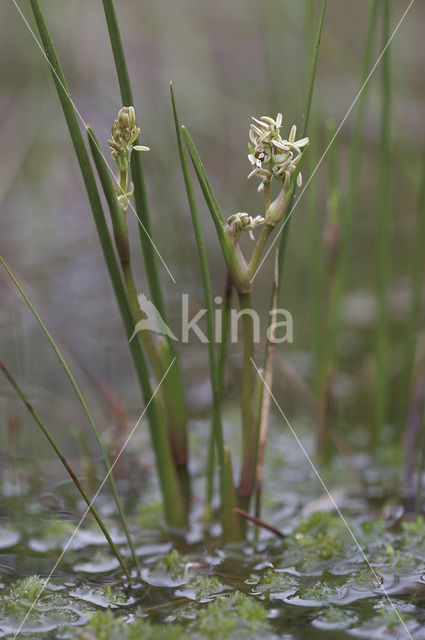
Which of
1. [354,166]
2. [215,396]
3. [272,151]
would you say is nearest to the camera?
[272,151]

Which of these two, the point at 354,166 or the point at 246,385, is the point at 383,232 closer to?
the point at 354,166

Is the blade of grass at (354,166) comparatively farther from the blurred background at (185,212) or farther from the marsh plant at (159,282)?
the marsh plant at (159,282)

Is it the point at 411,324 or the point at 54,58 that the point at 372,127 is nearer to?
the point at 411,324

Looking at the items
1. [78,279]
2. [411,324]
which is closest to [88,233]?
[78,279]

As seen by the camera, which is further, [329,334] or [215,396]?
[329,334]

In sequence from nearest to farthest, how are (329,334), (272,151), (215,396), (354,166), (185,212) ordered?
1. (272,151)
2. (215,396)
3. (354,166)
4. (329,334)
5. (185,212)

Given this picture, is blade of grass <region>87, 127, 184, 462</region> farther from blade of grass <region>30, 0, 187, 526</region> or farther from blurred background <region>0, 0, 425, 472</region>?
blurred background <region>0, 0, 425, 472</region>

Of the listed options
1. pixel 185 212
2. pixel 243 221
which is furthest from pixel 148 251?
pixel 185 212
